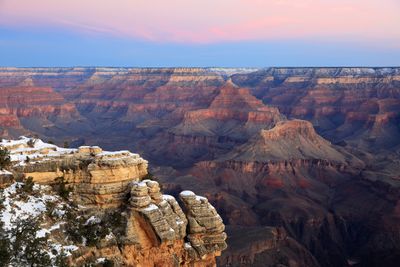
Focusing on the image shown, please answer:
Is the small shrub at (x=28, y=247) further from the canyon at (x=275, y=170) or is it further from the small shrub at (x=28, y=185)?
the canyon at (x=275, y=170)

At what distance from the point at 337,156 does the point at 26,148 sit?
378 feet

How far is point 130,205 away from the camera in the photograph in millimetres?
26562

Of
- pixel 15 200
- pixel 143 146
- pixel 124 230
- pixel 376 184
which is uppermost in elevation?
pixel 15 200

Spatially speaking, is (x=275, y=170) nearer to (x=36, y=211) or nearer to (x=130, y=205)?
(x=130, y=205)

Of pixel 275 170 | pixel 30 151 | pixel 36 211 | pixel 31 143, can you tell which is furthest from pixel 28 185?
pixel 275 170

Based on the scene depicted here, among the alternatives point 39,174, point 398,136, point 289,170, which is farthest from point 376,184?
point 39,174

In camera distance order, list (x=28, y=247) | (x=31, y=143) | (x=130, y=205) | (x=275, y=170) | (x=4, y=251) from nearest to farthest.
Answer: (x=4, y=251), (x=28, y=247), (x=130, y=205), (x=31, y=143), (x=275, y=170)

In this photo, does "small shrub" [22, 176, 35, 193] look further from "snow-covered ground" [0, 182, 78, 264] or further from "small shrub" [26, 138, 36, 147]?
"small shrub" [26, 138, 36, 147]

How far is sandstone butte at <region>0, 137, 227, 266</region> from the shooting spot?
85.5ft

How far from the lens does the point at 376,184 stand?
4001 inches

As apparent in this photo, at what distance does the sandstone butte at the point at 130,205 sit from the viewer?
2605 centimetres

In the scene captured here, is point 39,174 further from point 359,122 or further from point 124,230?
point 359,122

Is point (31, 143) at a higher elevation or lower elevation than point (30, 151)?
lower

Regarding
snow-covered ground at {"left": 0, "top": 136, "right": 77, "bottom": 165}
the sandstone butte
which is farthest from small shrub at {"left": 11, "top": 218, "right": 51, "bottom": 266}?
snow-covered ground at {"left": 0, "top": 136, "right": 77, "bottom": 165}
